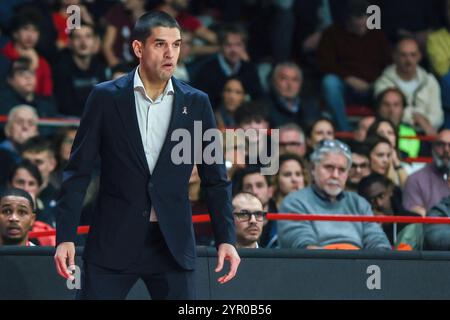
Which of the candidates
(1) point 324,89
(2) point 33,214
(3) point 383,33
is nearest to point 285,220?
(2) point 33,214

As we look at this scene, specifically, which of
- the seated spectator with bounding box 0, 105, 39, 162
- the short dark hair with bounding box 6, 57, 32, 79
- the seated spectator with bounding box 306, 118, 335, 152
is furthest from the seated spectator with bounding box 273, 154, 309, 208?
the short dark hair with bounding box 6, 57, 32, 79

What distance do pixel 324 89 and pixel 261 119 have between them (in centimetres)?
146

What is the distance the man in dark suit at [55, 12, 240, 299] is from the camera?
19.2ft

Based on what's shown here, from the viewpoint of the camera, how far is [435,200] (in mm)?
11109

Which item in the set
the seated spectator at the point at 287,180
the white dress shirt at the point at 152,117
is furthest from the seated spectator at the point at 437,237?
the white dress shirt at the point at 152,117

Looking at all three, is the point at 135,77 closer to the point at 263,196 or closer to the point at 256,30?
the point at 263,196

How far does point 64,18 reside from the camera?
13211mm

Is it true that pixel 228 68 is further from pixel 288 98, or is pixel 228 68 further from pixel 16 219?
pixel 16 219

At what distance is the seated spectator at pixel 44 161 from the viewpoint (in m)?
10.7

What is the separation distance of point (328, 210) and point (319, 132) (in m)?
2.41

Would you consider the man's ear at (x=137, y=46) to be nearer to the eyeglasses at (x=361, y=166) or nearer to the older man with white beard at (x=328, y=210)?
the older man with white beard at (x=328, y=210)

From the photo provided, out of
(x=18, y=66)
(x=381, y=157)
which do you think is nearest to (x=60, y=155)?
(x=18, y=66)

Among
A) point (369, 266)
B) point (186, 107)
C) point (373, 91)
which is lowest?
point (369, 266)

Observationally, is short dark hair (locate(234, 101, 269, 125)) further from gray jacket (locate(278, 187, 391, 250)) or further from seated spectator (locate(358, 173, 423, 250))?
gray jacket (locate(278, 187, 391, 250))
